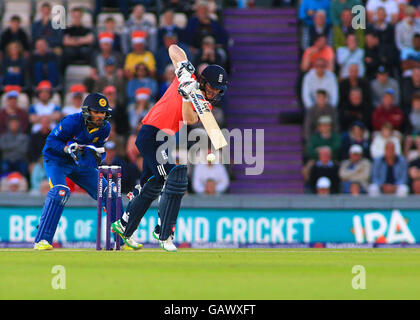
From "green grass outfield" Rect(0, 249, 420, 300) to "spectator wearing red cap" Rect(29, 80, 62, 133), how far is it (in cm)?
725

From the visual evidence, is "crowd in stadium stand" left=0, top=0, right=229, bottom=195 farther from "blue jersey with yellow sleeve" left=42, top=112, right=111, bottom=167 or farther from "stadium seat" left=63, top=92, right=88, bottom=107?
"blue jersey with yellow sleeve" left=42, top=112, right=111, bottom=167

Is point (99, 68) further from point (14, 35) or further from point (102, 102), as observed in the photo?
point (102, 102)

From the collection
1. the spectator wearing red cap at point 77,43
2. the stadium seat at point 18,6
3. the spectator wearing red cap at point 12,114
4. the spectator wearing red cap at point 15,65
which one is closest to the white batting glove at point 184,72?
the spectator wearing red cap at point 12,114

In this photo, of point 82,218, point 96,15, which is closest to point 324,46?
point 96,15

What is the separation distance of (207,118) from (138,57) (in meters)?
9.14

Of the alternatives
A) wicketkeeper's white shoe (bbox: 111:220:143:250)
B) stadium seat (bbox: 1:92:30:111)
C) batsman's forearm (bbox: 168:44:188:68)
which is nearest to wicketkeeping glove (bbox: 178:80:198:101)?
batsman's forearm (bbox: 168:44:188:68)

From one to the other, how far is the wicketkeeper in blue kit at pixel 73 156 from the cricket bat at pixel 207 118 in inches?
55.8

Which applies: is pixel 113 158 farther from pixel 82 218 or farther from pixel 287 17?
pixel 287 17

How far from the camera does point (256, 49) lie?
21.4 meters

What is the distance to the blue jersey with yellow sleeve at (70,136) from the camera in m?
12.2

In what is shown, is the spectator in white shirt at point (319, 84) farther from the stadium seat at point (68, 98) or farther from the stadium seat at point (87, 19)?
the stadium seat at point (87, 19)

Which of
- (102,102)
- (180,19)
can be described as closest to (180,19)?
(180,19)

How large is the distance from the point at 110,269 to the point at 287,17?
1326 cm

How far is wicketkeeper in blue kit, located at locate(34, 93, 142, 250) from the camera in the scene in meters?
12.0
